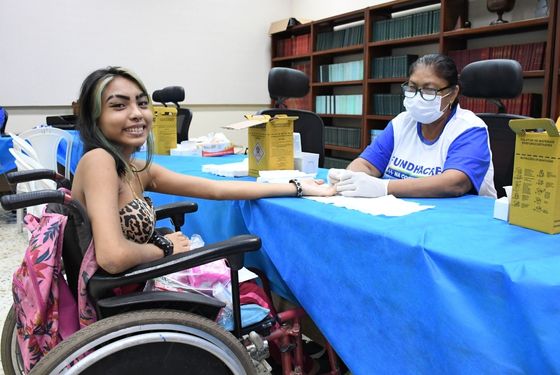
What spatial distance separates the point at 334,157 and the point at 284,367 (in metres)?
4.22

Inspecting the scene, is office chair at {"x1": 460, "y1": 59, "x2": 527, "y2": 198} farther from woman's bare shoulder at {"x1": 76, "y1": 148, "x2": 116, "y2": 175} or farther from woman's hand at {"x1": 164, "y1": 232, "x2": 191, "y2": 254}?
woman's bare shoulder at {"x1": 76, "y1": 148, "x2": 116, "y2": 175}

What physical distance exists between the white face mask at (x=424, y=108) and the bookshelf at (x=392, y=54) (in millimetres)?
1950

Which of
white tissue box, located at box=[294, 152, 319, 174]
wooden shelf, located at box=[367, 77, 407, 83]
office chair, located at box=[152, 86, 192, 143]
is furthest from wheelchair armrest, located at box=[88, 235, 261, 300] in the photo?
wooden shelf, located at box=[367, 77, 407, 83]

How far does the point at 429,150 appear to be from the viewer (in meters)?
1.73

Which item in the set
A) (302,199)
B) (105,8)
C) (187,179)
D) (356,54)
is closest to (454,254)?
(302,199)

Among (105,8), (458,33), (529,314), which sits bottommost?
(529,314)

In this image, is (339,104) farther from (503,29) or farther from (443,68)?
(443,68)

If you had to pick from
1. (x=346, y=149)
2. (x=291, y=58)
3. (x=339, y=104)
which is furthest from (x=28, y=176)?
(x=291, y=58)

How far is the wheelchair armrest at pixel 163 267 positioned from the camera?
979 mm

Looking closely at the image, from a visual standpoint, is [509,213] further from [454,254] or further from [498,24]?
[498,24]

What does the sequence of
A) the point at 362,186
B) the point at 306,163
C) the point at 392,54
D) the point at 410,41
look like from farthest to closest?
the point at 392,54 → the point at 410,41 → the point at 306,163 → the point at 362,186

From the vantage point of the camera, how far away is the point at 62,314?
103 centimetres

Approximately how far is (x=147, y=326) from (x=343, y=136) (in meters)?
4.36

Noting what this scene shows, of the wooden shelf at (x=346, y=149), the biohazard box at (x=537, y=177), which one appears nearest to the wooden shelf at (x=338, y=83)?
the wooden shelf at (x=346, y=149)
